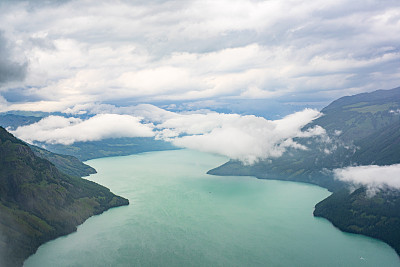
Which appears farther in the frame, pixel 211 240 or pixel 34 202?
pixel 34 202

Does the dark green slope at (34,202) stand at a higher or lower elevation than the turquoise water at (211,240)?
higher

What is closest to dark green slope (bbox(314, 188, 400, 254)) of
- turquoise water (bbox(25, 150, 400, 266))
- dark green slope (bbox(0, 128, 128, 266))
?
turquoise water (bbox(25, 150, 400, 266))

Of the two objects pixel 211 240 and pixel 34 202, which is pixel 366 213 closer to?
pixel 211 240

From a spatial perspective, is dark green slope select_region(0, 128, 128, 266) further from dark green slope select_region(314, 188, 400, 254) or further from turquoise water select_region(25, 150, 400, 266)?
dark green slope select_region(314, 188, 400, 254)

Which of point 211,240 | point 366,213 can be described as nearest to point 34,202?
point 211,240

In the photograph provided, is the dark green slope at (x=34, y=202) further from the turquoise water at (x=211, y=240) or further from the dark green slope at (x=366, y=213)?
the dark green slope at (x=366, y=213)

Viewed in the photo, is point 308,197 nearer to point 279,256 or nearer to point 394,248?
point 394,248

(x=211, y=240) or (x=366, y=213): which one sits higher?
(x=366, y=213)

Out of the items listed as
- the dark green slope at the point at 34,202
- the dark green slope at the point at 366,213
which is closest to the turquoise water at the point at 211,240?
the dark green slope at the point at 366,213

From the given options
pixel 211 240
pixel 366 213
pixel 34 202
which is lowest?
pixel 211 240
